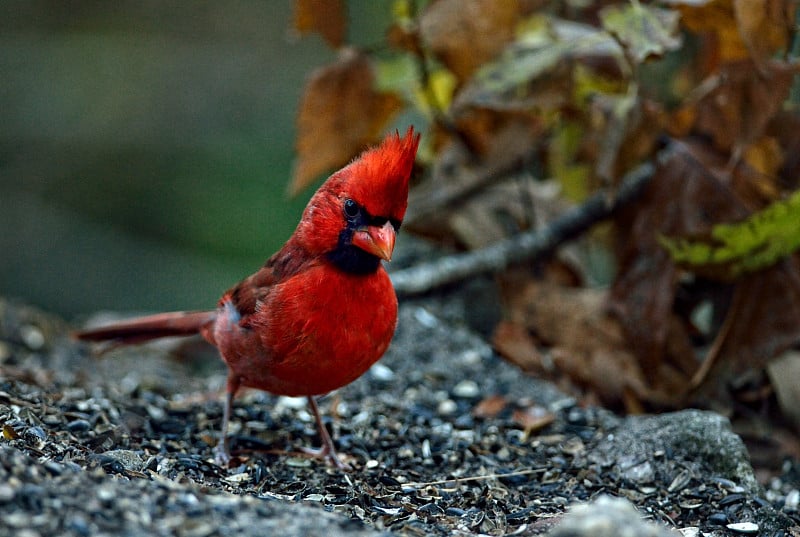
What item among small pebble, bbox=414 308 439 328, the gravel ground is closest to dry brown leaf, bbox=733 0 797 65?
the gravel ground

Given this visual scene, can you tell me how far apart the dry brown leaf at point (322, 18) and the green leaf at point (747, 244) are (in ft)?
5.34

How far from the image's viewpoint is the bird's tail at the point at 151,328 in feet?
12.3

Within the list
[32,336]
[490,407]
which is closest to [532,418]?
[490,407]

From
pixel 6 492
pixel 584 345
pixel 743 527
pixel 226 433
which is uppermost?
pixel 584 345

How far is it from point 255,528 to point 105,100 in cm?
698

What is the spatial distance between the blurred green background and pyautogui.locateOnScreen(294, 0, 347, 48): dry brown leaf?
11.7 feet

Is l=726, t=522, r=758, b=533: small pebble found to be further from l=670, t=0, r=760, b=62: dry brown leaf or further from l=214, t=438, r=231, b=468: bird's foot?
l=670, t=0, r=760, b=62: dry brown leaf

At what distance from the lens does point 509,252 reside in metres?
4.53

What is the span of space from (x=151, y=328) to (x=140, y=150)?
16.6 ft

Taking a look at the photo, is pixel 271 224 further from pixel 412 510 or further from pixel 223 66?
pixel 412 510

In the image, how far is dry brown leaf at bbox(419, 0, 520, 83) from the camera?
403 centimetres

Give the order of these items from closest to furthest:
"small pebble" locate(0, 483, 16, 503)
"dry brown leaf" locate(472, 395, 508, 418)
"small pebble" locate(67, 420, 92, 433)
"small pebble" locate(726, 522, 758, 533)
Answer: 1. "small pebble" locate(0, 483, 16, 503)
2. "small pebble" locate(726, 522, 758, 533)
3. "small pebble" locate(67, 420, 92, 433)
4. "dry brown leaf" locate(472, 395, 508, 418)

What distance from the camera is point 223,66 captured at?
895 cm

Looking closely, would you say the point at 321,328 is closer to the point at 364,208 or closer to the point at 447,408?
the point at 364,208
